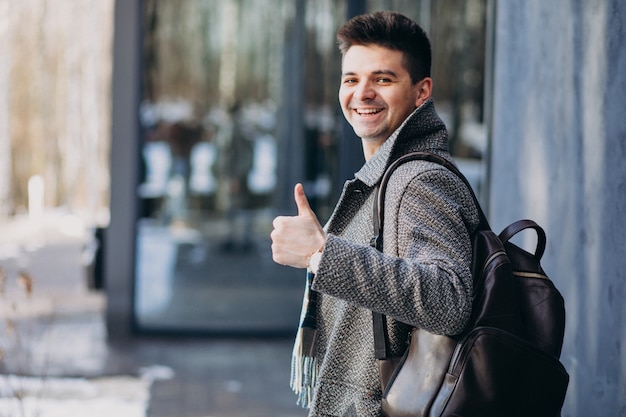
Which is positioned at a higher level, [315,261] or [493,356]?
[315,261]

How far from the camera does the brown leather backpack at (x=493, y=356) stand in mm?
1912

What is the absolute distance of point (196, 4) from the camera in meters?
8.09

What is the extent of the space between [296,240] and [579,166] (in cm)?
168

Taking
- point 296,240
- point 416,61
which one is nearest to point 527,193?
point 416,61

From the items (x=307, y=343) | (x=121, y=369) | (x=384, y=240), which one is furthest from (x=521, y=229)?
(x=121, y=369)

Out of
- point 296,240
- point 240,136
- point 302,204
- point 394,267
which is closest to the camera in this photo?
point 394,267

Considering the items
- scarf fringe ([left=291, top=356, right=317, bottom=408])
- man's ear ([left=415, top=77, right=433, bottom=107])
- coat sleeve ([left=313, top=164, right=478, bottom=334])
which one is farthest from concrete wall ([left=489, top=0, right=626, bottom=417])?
coat sleeve ([left=313, top=164, right=478, bottom=334])

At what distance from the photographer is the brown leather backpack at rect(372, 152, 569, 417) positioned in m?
1.91

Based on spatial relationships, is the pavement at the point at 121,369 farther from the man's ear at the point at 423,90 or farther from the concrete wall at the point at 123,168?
the man's ear at the point at 423,90

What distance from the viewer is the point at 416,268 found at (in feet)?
6.27

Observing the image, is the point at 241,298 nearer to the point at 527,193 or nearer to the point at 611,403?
the point at 527,193

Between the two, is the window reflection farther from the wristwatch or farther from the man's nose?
the wristwatch

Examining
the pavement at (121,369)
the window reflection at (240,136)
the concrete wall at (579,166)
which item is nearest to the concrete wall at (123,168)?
the window reflection at (240,136)

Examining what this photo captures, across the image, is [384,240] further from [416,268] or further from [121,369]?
[121,369]
